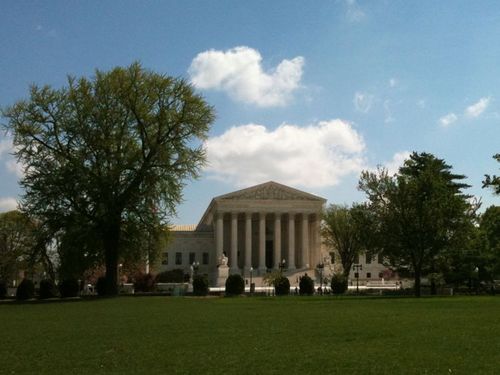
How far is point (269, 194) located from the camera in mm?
102000

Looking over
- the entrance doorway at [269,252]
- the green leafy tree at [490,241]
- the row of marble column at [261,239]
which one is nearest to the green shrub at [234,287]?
the green leafy tree at [490,241]

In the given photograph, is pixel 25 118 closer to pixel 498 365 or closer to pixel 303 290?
pixel 303 290

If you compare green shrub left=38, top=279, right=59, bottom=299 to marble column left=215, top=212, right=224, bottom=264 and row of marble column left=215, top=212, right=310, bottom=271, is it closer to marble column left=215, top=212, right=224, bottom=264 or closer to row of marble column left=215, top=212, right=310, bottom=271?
row of marble column left=215, top=212, right=310, bottom=271

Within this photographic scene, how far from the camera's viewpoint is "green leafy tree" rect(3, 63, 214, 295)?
4622 cm

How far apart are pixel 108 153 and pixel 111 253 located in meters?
7.42

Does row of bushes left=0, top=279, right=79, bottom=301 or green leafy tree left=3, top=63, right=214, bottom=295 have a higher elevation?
green leafy tree left=3, top=63, right=214, bottom=295

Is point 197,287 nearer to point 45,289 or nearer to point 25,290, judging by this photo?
point 45,289

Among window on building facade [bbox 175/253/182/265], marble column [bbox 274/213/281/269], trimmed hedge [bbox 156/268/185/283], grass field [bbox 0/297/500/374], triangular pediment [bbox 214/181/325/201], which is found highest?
triangular pediment [bbox 214/181/325/201]

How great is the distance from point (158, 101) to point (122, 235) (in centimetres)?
1045

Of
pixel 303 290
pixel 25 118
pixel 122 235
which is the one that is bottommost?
pixel 303 290

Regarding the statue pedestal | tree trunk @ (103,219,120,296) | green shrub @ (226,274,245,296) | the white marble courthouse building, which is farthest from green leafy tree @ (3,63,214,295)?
the white marble courthouse building

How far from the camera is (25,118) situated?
153ft

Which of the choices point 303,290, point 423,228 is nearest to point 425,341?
point 423,228

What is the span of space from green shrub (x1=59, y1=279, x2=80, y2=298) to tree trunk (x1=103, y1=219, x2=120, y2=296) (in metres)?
3.46
